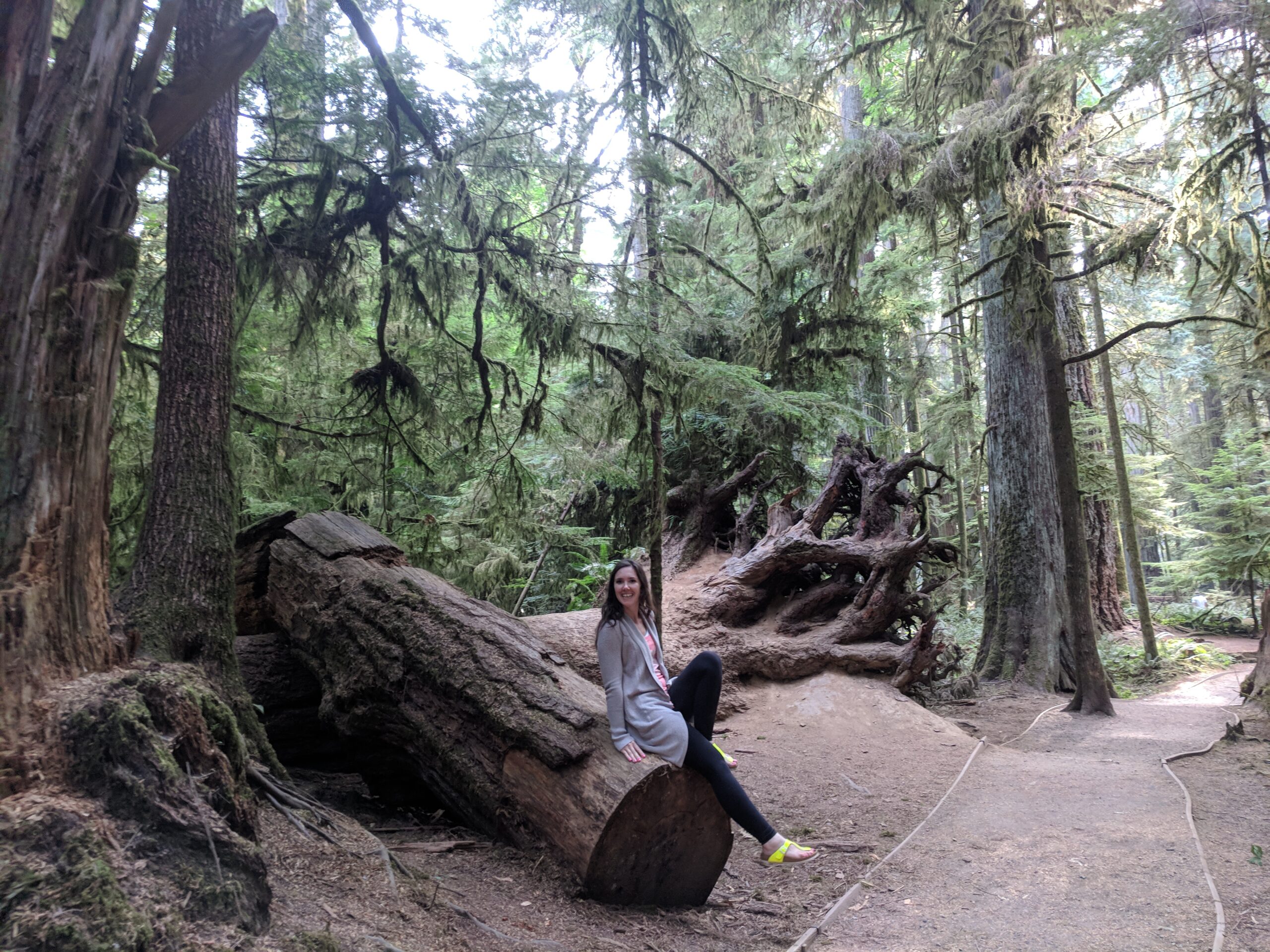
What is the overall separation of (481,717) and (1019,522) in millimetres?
9222

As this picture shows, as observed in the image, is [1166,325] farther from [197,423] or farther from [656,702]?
[197,423]

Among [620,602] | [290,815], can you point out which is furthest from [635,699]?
[290,815]

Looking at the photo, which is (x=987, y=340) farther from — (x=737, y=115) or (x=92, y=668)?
(x=92, y=668)

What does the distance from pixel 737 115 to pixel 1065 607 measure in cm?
816

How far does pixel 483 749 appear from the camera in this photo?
443 centimetres

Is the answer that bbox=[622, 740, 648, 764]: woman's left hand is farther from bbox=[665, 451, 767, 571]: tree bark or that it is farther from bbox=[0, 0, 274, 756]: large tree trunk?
bbox=[665, 451, 767, 571]: tree bark

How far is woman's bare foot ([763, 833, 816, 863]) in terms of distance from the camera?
162 inches

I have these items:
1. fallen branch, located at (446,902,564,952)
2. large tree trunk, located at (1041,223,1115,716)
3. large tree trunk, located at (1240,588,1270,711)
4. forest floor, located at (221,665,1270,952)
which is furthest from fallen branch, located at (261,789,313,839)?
large tree trunk, located at (1240,588,1270,711)

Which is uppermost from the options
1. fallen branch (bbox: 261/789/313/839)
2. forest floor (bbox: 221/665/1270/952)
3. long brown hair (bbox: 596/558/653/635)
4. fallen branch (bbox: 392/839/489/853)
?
long brown hair (bbox: 596/558/653/635)

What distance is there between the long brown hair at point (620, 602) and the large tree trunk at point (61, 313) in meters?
2.41

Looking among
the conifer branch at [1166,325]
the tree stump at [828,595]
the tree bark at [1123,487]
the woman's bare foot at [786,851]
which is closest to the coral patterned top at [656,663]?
the woman's bare foot at [786,851]

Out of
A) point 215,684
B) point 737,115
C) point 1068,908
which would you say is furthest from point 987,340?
point 215,684

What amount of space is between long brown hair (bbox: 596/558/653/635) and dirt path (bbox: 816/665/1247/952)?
6.42ft

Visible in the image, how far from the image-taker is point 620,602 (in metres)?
4.45
